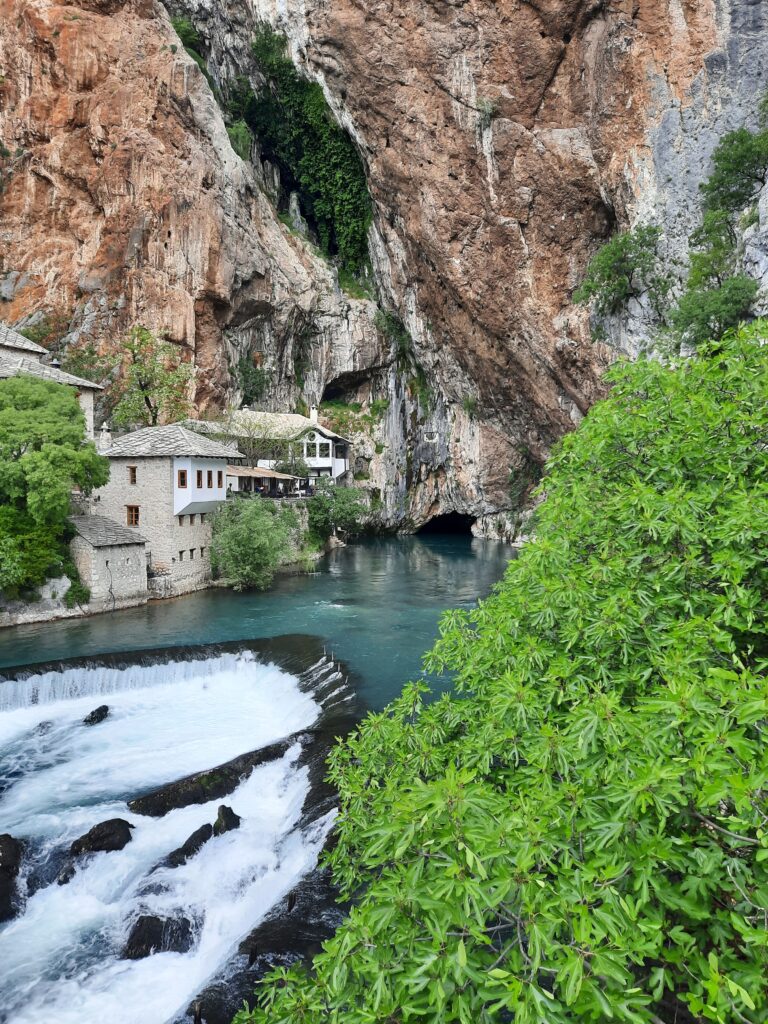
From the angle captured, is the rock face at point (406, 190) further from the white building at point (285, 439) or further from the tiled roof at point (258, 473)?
the tiled roof at point (258, 473)

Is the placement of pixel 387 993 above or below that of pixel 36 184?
Result: below

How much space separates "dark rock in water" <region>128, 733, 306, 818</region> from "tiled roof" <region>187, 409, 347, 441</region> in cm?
2730

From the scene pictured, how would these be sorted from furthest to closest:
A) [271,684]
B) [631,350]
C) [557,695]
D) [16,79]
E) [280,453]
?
[280,453]
[16,79]
[631,350]
[271,684]
[557,695]

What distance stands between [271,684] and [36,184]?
43.2 m

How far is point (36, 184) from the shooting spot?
133 feet

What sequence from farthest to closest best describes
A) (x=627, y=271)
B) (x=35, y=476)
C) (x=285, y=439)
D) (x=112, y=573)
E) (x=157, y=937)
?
(x=285, y=439), (x=627, y=271), (x=112, y=573), (x=35, y=476), (x=157, y=937)

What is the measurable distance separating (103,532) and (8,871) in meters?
16.4

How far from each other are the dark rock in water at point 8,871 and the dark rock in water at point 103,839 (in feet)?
2.61

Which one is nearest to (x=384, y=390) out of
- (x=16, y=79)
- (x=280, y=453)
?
(x=280, y=453)

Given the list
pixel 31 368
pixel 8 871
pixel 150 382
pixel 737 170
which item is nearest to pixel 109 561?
pixel 31 368

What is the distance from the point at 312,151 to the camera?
5169 centimetres

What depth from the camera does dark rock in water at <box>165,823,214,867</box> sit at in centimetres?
930

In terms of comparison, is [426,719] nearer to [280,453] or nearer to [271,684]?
[271,684]

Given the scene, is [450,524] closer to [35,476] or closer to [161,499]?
[161,499]
